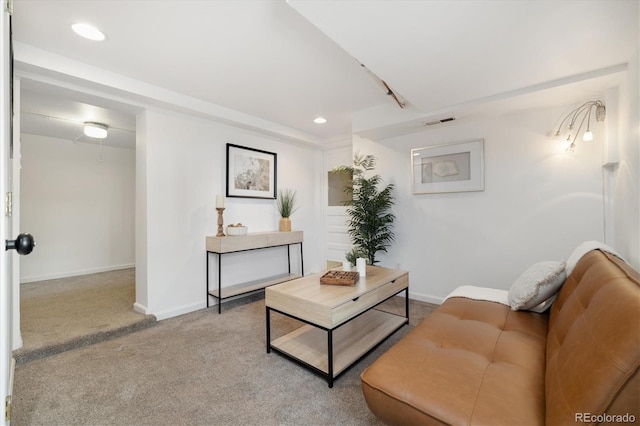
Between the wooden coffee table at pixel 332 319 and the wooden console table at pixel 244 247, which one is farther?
the wooden console table at pixel 244 247

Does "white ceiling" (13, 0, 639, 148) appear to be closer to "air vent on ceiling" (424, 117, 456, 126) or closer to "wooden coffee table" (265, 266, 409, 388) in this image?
"air vent on ceiling" (424, 117, 456, 126)

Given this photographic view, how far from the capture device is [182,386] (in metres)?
1.79

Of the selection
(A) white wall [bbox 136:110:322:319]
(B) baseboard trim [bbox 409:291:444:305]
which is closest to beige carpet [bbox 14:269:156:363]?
(A) white wall [bbox 136:110:322:319]

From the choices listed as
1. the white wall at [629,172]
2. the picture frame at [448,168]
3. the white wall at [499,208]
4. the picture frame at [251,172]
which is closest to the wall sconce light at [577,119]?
the white wall at [499,208]

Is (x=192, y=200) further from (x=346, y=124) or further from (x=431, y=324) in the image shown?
(x=431, y=324)

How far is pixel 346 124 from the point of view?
12.7 feet

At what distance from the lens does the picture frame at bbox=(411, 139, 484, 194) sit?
3025mm

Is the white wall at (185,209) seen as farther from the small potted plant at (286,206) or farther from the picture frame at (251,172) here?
the small potted plant at (286,206)

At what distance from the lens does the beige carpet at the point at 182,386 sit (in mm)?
1522

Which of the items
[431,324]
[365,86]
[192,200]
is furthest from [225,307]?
[365,86]

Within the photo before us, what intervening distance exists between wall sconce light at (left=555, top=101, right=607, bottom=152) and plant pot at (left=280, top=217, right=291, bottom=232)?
3.15 m

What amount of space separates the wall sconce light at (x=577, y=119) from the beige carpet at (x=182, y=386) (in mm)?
2331

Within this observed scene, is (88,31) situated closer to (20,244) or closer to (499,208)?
(20,244)

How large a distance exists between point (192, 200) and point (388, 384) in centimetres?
281
